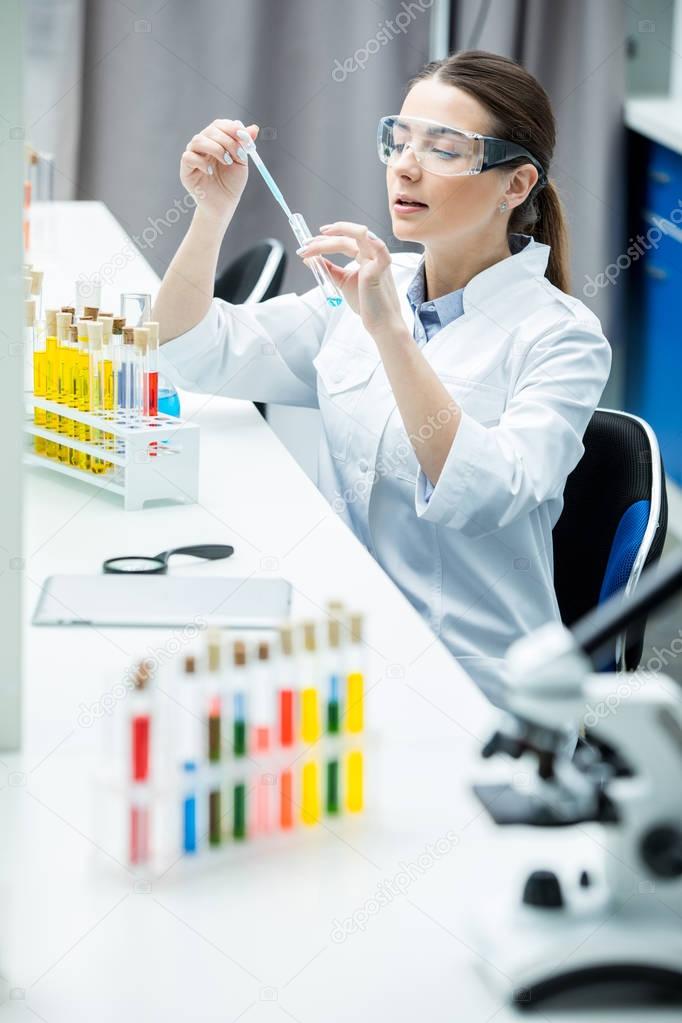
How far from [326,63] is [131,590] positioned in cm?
259

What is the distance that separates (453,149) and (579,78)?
2.15m

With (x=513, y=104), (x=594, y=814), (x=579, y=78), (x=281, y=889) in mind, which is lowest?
(x=281, y=889)

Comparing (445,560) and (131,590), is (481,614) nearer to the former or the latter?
(445,560)

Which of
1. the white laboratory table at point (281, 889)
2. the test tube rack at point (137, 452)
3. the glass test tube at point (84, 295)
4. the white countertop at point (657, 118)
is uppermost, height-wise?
the white countertop at point (657, 118)

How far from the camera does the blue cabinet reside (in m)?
3.43

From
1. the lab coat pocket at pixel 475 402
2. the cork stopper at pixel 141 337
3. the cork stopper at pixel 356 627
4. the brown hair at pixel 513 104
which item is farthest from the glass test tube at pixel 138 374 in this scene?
the cork stopper at pixel 356 627

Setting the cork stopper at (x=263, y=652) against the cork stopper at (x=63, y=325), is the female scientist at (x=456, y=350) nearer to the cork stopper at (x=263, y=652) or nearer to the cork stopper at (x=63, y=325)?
the cork stopper at (x=63, y=325)

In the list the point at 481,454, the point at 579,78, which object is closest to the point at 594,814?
the point at 481,454

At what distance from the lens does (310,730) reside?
1.04 m

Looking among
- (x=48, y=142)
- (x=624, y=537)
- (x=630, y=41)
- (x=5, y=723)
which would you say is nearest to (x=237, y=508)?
(x=624, y=537)

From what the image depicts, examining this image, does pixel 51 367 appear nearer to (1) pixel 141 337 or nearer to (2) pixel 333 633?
(1) pixel 141 337

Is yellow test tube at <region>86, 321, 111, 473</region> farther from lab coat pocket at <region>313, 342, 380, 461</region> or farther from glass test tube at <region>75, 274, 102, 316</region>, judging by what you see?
lab coat pocket at <region>313, 342, 380, 461</region>

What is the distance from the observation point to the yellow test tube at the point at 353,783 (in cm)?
104

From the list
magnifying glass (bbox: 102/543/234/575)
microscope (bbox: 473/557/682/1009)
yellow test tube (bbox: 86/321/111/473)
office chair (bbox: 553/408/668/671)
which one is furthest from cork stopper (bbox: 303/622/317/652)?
yellow test tube (bbox: 86/321/111/473)
